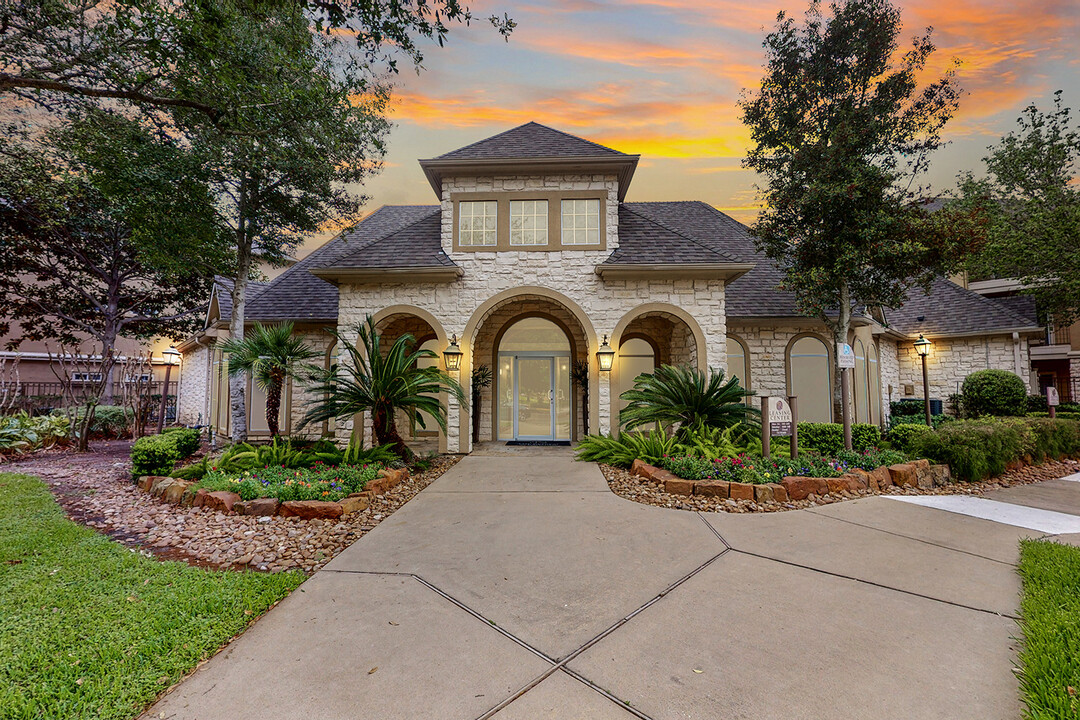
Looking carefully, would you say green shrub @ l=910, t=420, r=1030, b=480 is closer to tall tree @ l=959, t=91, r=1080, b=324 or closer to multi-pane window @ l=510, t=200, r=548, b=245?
multi-pane window @ l=510, t=200, r=548, b=245

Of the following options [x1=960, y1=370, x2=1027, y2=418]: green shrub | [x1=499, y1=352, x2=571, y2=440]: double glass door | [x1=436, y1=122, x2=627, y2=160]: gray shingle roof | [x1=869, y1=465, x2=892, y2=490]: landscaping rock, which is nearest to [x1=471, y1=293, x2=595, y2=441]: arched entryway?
[x1=499, y1=352, x2=571, y2=440]: double glass door

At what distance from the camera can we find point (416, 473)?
7195 mm

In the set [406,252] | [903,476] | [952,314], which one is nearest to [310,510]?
[406,252]

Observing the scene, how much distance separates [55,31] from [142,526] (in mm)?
7153

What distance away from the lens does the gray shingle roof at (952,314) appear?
1418 cm

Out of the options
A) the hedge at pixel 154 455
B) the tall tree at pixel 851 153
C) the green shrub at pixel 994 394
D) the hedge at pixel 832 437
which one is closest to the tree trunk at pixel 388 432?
the hedge at pixel 154 455

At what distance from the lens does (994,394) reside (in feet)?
41.1

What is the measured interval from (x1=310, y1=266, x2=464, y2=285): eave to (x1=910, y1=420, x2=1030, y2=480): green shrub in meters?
8.89

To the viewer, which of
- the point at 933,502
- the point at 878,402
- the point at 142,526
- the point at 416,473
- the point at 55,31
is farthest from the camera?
the point at 878,402

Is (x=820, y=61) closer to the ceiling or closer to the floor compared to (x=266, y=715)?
closer to the ceiling

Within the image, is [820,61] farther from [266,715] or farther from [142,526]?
[142,526]

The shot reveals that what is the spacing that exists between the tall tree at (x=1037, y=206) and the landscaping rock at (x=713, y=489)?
48.7ft

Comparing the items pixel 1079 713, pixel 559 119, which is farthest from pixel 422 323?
pixel 1079 713

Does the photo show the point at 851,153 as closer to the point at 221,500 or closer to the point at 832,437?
the point at 832,437
